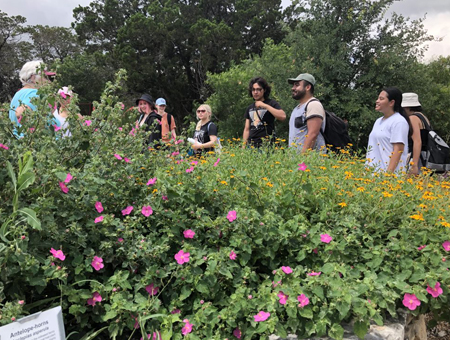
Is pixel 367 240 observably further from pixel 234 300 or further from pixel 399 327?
pixel 234 300

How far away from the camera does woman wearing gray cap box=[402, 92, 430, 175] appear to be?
372 centimetres

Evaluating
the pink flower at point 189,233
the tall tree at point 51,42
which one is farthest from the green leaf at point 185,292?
the tall tree at point 51,42

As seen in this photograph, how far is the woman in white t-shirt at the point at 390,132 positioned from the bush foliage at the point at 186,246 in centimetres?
110

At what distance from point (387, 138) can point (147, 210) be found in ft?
8.43

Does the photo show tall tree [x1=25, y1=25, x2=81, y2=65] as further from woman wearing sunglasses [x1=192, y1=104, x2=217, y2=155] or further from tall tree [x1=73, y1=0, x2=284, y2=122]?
woman wearing sunglasses [x1=192, y1=104, x2=217, y2=155]

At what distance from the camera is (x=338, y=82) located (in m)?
9.02

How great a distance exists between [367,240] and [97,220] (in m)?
1.55

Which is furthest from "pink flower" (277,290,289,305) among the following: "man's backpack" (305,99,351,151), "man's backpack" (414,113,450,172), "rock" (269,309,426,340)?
"man's backpack" (414,113,450,172)

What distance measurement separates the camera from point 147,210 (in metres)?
1.83

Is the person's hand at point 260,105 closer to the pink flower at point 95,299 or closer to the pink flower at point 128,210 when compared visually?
the pink flower at point 128,210

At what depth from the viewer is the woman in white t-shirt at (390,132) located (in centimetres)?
325

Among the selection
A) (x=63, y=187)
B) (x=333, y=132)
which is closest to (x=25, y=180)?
(x=63, y=187)

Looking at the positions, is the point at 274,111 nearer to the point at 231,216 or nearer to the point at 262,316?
the point at 231,216

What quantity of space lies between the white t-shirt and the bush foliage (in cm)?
111
